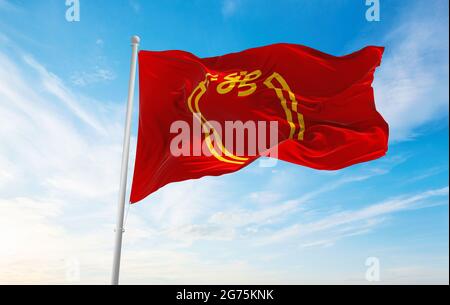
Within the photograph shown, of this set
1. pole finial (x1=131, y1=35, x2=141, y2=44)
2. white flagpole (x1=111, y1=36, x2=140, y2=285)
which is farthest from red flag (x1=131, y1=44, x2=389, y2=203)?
pole finial (x1=131, y1=35, x2=141, y2=44)

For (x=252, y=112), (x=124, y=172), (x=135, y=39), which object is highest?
(x=135, y=39)

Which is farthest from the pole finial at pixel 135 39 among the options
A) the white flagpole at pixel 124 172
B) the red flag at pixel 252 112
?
the red flag at pixel 252 112

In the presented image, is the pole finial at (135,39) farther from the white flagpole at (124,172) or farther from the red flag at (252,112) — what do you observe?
the red flag at (252,112)

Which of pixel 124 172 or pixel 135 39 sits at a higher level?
pixel 135 39

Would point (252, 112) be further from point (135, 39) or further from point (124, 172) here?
point (124, 172)

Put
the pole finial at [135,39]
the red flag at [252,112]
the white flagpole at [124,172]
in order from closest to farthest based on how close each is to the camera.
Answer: the white flagpole at [124,172] → the red flag at [252,112] → the pole finial at [135,39]

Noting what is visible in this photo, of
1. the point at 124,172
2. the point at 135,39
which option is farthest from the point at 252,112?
the point at 124,172

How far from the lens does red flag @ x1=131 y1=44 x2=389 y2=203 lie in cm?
938

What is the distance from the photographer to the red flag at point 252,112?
9.38 meters

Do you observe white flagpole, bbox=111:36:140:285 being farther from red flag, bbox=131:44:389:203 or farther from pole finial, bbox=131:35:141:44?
red flag, bbox=131:44:389:203

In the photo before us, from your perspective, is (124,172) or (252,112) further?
(252,112)

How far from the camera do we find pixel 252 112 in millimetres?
10219

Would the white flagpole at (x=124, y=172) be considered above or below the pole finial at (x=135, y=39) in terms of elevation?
below
